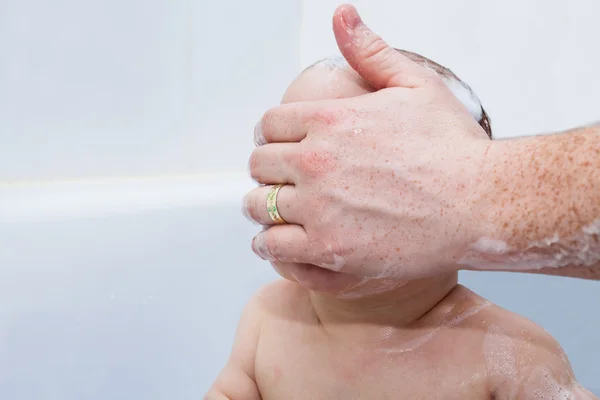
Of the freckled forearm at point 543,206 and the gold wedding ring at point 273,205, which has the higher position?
the freckled forearm at point 543,206

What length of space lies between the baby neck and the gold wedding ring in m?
0.17

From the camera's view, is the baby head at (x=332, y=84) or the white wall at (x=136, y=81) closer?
the baby head at (x=332, y=84)

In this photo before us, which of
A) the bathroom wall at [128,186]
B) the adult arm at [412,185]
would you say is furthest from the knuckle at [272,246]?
the bathroom wall at [128,186]

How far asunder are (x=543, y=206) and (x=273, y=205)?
290mm

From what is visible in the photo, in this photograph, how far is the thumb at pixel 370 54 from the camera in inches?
27.1

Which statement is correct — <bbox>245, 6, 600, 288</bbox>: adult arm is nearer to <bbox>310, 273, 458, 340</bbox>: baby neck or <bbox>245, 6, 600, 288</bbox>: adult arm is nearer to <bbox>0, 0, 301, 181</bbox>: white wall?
<bbox>310, 273, 458, 340</bbox>: baby neck

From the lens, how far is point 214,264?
5.39 ft

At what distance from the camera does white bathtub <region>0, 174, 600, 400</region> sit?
134 cm

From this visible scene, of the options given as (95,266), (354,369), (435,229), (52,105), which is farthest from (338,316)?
(52,105)

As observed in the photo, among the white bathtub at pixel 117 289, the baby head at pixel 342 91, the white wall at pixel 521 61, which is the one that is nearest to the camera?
the baby head at pixel 342 91

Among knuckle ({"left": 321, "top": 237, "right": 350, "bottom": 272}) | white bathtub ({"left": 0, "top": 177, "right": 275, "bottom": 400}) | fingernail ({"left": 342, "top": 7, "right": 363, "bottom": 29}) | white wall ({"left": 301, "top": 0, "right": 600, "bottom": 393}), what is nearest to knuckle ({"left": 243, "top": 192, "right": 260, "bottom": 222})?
knuckle ({"left": 321, "top": 237, "right": 350, "bottom": 272})

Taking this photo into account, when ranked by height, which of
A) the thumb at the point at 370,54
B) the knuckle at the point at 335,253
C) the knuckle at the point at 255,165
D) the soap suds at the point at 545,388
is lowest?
the soap suds at the point at 545,388

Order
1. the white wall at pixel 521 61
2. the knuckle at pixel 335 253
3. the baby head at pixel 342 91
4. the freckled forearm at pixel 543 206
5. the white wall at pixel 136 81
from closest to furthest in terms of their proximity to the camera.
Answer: the freckled forearm at pixel 543 206
the knuckle at pixel 335 253
the baby head at pixel 342 91
the white wall at pixel 521 61
the white wall at pixel 136 81

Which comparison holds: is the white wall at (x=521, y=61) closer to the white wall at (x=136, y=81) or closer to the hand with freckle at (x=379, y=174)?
the white wall at (x=136, y=81)
